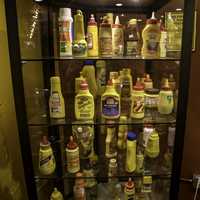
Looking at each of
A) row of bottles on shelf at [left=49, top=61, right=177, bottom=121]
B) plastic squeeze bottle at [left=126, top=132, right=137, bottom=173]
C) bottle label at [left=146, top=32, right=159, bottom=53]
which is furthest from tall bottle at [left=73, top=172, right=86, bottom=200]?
bottle label at [left=146, top=32, right=159, bottom=53]

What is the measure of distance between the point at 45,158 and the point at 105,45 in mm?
691

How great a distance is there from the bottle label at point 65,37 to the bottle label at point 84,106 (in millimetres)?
254

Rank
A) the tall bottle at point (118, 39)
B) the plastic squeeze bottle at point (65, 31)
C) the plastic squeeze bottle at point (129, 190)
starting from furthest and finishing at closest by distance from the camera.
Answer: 1. the plastic squeeze bottle at point (129, 190)
2. the tall bottle at point (118, 39)
3. the plastic squeeze bottle at point (65, 31)

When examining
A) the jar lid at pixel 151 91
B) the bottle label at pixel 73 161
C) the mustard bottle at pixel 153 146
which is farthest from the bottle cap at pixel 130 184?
the jar lid at pixel 151 91

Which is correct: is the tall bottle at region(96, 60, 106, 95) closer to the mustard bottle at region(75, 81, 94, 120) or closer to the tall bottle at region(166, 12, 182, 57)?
the mustard bottle at region(75, 81, 94, 120)

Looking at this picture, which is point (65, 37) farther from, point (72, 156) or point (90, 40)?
point (72, 156)

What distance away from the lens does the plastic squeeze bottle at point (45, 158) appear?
1.44m

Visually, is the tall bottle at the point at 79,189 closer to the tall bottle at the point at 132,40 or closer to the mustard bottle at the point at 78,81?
the mustard bottle at the point at 78,81

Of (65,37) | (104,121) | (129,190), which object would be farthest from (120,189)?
(65,37)

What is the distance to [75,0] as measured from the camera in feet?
4.84

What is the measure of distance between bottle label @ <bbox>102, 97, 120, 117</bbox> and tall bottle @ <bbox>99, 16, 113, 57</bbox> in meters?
0.23

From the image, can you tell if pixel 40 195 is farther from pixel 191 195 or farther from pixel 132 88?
pixel 191 195

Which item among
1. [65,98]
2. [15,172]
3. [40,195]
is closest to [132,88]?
[65,98]

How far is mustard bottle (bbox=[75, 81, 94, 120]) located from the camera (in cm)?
137
